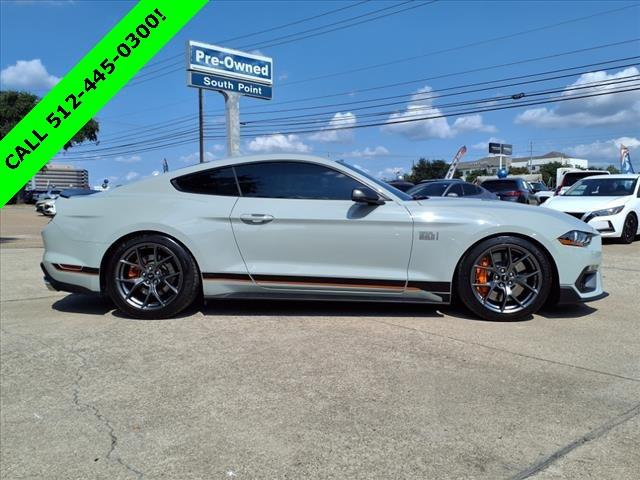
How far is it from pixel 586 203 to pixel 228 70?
11.0 meters

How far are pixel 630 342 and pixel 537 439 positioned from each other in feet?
6.48

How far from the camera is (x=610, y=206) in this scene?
34.7ft

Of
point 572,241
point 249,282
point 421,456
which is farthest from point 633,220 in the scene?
point 421,456

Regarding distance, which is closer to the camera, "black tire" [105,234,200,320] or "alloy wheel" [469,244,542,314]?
"alloy wheel" [469,244,542,314]

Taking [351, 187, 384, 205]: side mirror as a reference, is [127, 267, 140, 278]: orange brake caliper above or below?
below

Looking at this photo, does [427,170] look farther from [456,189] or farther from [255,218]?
[255,218]

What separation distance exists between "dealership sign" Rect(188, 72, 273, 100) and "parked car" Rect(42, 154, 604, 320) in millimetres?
11799

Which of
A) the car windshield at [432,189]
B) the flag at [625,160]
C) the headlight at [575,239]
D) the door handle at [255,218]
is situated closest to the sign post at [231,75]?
the car windshield at [432,189]

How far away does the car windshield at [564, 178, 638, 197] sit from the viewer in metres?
11.4

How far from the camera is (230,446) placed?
2.38 meters

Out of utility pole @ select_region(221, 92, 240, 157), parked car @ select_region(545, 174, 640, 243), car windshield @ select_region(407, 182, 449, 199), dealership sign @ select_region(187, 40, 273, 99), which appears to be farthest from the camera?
utility pole @ select_region(221, 92, 240, 157)

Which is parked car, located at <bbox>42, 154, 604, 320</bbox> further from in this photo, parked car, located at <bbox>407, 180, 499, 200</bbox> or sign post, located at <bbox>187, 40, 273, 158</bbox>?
sign post, located at <bbox>187, 40, 273, 158</bbox>

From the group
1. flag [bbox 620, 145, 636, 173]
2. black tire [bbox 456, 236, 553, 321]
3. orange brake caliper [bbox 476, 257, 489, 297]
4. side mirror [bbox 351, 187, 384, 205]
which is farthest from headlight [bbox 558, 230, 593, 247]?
flag [bbox 620, 145, 636, 173]

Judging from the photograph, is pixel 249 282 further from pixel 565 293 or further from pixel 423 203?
pixel 565 293
